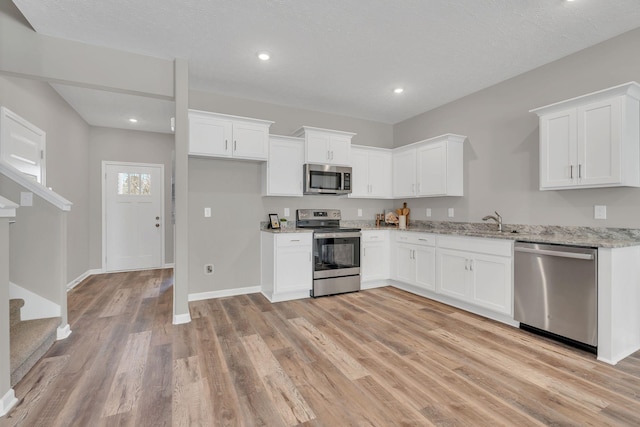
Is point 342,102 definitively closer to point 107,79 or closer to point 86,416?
point 107,79

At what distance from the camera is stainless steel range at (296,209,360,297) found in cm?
402

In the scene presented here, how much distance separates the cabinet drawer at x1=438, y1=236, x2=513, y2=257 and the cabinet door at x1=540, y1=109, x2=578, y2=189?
2.29 feet

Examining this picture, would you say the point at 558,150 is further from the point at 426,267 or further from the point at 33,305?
the point at 33,305

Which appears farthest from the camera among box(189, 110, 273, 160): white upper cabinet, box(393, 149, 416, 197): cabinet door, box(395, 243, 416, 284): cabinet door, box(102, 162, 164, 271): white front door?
box(102, 162, 164, 271): white front door

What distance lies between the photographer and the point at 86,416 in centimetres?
169

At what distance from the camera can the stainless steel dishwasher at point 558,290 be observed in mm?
2410

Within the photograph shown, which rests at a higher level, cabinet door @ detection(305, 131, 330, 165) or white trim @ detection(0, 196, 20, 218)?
cabinet door @ detection(305, 131, 330, 165)

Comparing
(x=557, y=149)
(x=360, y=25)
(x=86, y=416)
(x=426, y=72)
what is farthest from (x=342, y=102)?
(x=86, y=416)

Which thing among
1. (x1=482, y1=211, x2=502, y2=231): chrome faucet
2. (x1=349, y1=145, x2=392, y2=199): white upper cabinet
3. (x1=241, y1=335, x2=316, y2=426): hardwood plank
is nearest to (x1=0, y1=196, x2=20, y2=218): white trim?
(x1=241, y1=335, x2=316, y2=426): hardwood plank

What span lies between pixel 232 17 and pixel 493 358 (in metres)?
3.48

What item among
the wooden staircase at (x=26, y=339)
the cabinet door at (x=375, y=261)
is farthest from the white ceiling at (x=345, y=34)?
the wooden staircase at (x=26, y=339)

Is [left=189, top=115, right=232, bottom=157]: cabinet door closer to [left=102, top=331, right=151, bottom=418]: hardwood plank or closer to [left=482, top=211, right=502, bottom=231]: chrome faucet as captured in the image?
[left=102, top=331, right=151, bottom=418]: hardwood plank

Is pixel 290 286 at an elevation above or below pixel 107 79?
below

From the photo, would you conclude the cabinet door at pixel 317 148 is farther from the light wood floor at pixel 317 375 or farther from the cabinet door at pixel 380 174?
the light wood floor at pixel 317 375
